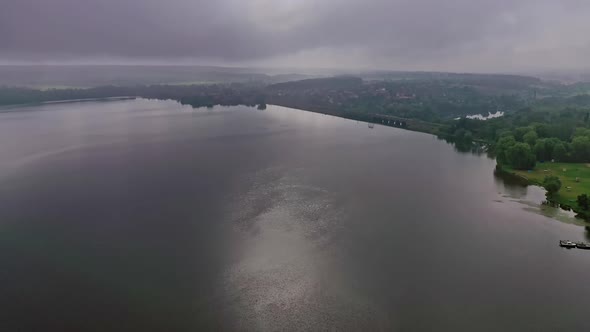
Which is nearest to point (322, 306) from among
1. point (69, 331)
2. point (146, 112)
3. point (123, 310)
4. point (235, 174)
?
point (123, 310)

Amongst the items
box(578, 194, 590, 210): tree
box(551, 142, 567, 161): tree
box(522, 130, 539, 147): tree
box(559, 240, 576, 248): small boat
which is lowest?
box(559, 240, 576, 248): small boat

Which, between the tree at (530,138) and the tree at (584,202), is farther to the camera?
the tree at (530,138)

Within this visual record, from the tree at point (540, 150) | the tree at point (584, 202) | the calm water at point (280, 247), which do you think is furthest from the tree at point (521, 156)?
the tree at point (584, 202)

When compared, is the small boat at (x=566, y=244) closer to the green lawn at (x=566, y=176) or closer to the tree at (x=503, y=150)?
the green lawn at (x=566, y=176)

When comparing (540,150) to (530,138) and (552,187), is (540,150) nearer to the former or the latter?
(530,138)

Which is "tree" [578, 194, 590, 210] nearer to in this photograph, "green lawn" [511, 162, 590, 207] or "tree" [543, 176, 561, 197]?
"green lawn" [511, 162, 590, 207]

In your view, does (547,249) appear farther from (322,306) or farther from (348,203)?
(322,306)

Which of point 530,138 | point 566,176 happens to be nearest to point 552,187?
point 566,176

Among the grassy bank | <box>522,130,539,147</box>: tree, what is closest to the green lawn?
the grassy bank
